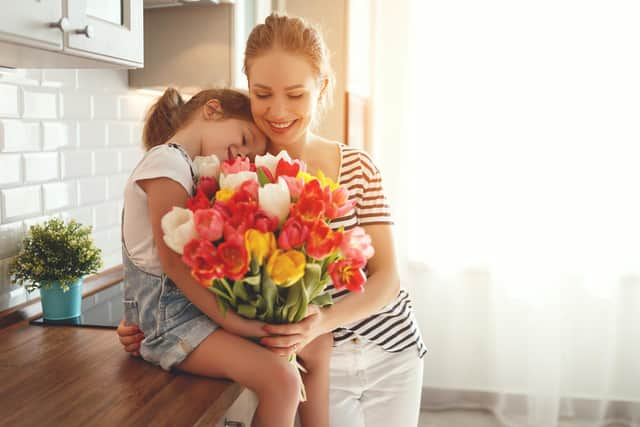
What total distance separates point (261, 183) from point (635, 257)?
261 cm

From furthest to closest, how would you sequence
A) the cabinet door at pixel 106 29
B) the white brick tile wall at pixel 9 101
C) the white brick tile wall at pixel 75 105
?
the white brick tile wall at pixel 75 105, the white brick tile wall at pixel 9 101, the cabinet door at pixel 106 29

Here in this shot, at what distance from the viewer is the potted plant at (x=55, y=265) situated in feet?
5.30

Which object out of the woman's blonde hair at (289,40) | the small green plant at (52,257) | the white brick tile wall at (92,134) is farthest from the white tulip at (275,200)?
the white brick tile wall at (92,134)

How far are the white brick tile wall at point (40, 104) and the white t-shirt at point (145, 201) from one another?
0.56 m

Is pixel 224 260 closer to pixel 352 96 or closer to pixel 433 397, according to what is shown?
pixel 352 96

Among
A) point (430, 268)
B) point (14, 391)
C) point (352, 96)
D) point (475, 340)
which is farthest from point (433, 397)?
point (14, 391)

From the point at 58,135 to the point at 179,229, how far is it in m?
0.92

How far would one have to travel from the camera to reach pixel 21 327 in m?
1.60

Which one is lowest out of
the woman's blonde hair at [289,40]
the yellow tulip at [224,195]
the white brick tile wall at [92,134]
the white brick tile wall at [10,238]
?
the white brick tile wall at [10,238]

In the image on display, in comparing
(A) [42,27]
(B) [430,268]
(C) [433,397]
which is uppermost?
(A) [42,27]

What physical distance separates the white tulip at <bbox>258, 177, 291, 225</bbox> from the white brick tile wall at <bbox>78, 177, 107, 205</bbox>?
1.04 m

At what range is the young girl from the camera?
119cm

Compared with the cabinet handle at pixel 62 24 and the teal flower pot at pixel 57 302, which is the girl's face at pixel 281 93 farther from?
the teal flower pot at pixel 57 302

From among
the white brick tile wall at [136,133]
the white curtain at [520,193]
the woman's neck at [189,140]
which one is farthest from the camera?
the white curtain at [520,193]
